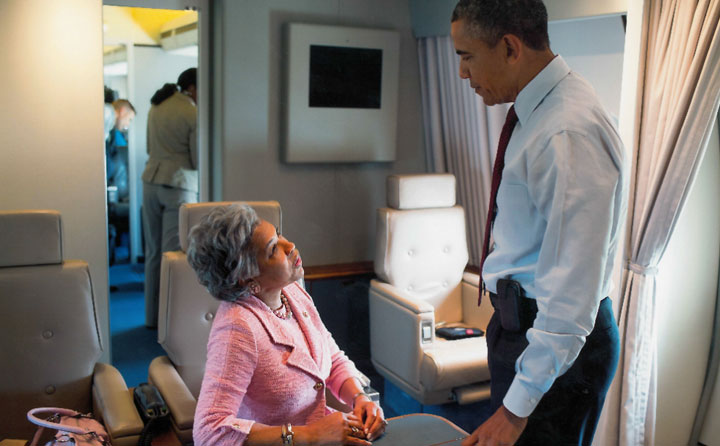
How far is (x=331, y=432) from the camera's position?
1.71m

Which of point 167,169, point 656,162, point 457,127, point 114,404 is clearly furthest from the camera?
point 457,127

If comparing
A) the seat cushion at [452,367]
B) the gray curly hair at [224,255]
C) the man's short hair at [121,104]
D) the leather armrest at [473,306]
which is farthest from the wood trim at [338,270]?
the gray curly hair at [224,255]

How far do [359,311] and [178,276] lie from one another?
4.04 ft

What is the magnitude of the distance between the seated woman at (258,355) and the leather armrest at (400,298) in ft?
3.54

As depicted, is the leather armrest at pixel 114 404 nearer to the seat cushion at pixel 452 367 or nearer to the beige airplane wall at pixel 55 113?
the beige airplane wall at pixel 55 113

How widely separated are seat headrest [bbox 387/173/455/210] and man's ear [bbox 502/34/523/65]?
173cm

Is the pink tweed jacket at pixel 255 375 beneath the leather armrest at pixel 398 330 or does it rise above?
above

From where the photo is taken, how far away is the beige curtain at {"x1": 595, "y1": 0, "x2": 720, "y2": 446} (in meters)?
2.46

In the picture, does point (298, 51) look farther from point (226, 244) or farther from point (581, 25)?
point (226, 244)

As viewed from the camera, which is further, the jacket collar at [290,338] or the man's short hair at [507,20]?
the jacket collar at [290,338]

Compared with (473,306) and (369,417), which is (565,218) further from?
(473,306)

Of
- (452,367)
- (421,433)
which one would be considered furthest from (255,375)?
(452,367)

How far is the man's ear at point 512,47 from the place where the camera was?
1.53 meters

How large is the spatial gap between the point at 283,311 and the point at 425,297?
1618 millimetres
